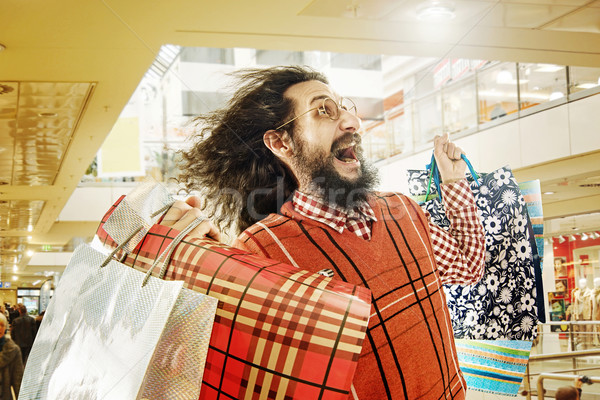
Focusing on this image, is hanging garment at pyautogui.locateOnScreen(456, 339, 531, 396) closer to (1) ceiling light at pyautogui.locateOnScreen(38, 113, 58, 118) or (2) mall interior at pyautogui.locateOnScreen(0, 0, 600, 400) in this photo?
(2) mall interior at pyautogui.locateOnScreen(0, 0, 600, 400)

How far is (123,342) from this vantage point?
0.53 m

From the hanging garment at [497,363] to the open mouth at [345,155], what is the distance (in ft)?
2.11

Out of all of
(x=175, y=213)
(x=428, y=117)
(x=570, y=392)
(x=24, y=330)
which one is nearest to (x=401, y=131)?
(x=428, y=117)

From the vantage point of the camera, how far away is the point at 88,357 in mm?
578

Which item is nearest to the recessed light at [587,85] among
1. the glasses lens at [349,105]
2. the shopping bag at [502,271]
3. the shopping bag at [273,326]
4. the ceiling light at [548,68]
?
the ceiling light at [548,68]

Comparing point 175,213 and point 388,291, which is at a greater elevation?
point 175,213

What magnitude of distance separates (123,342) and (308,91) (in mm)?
518

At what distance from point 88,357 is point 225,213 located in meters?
0.45

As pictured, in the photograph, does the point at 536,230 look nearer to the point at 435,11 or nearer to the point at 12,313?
the point at 435,11

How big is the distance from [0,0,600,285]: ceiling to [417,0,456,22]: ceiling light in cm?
3

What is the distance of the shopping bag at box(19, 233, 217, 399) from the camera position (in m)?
0.52

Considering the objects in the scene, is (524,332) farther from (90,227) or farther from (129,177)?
(90,227)

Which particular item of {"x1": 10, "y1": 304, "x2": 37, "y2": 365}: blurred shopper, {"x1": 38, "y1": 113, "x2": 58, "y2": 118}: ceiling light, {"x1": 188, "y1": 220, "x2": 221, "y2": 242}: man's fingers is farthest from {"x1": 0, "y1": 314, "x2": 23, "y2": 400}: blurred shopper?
{"x1": 188, "y1": 220, "x2": 221, "y2": 242}: man's fingers

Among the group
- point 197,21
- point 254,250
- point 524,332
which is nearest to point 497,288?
point 524,332
